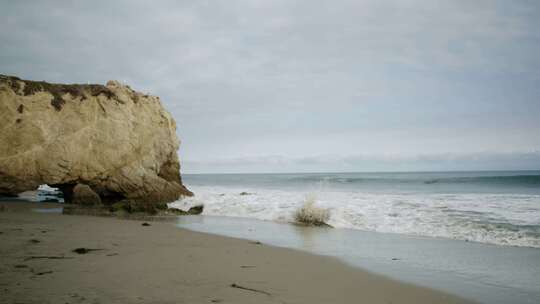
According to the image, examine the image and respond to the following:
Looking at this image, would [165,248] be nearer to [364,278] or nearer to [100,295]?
[100,295]

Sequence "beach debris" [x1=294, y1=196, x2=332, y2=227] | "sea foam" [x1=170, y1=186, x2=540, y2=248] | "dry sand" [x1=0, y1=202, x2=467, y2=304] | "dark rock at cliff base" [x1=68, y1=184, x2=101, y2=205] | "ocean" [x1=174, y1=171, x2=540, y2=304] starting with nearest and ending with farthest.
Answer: "dry sand" [x1=0, y1=202, x2=467, y2=304] → "ocean" [x1=174, y1=171, x2=540, y2=304] → "sea foam" [x1=170, y1=186, x2=540, y2=248] → "beach debris" [x1=294, y1=196, x2=332, y2=227] → "dark rock at cliff base" [x1=68, y1=184, x2=101, y2=205]

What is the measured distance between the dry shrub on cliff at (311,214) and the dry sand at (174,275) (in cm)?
465

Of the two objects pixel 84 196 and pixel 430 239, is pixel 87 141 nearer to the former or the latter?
pixel 84 196

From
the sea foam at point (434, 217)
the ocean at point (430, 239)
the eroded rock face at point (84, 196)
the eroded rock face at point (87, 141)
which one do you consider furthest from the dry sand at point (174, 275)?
the eroded rock face at point (84, 196)

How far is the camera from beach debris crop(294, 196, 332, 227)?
38.2 ft

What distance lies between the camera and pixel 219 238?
27.5 feet

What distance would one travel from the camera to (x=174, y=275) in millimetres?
4676

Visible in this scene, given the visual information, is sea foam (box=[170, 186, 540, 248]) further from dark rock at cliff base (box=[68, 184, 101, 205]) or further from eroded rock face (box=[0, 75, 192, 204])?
dark rock at cliff base (box=[68, 184, 101, 205])

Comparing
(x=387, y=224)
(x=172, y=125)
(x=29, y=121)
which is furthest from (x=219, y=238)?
(x=172, y=125)

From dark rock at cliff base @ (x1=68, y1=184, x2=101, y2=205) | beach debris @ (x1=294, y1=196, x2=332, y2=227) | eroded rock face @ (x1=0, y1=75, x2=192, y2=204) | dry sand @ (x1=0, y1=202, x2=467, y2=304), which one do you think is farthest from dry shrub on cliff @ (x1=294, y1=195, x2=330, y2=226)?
dark rock at cliff base @ (x1=68, y1=184, x2=101, y2=205)

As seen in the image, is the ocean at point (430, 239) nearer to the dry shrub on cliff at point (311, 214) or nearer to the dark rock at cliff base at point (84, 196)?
the dry shrub on cliff at point (311, 214)

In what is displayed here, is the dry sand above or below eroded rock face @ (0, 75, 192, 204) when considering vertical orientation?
below

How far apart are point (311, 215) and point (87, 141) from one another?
11.3 metres

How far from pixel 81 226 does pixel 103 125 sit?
30.0 feet
